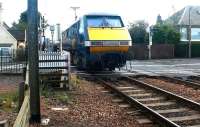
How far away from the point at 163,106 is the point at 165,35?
45.4m

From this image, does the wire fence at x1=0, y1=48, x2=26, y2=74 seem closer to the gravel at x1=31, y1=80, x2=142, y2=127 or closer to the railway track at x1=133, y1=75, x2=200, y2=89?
the railway track at x1=133, y1=75, x2=200, y2=89

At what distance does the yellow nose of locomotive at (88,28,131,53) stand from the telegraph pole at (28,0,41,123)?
478 inches

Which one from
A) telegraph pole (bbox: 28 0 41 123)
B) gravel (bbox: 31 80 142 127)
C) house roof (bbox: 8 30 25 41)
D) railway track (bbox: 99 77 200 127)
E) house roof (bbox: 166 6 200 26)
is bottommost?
gravel (bbox: 31 80 142 127)

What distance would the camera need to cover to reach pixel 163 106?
12.6 m

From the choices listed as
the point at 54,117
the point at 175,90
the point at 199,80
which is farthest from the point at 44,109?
the point at 199,80

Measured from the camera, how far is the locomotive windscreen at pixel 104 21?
23609 mm

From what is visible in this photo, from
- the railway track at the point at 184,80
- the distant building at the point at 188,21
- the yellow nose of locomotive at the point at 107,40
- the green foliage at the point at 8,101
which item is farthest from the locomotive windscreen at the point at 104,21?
the distant building at the point at 188,21

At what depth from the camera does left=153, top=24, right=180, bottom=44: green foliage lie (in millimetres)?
57375

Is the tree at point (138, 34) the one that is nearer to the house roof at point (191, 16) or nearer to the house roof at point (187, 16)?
the house roof at point (191, 16)

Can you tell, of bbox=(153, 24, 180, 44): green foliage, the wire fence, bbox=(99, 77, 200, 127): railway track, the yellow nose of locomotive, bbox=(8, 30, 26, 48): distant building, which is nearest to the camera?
bbox=(99, 77, 200, 127): railway track

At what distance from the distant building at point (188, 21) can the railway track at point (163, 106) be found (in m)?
54.4

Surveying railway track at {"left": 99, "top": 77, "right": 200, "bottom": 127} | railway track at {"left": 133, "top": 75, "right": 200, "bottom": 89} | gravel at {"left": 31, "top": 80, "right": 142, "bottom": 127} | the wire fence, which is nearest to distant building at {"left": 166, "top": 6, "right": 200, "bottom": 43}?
the wire fence

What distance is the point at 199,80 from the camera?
20.3 m

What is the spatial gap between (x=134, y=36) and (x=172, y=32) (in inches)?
176
